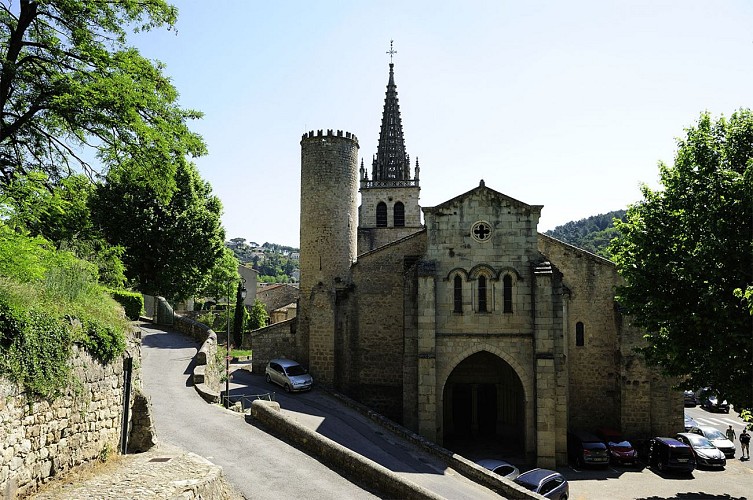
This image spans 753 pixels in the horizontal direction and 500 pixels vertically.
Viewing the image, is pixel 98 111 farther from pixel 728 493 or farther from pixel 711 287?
pixel 728 493

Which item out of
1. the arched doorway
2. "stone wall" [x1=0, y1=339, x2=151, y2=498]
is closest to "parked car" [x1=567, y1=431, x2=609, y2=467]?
the arched doorway

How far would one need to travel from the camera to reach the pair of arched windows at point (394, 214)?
155 ft

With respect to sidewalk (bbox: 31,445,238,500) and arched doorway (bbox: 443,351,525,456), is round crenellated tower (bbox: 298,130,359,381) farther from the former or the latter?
sidewalk (bbox: 31,445,238,500)

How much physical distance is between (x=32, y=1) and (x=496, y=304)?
56.7 feet

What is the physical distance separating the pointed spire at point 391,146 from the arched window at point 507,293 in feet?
89.9

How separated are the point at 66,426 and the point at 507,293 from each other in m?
16.7

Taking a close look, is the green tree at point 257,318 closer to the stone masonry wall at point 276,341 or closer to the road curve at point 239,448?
the stone masonry wall at point 276,341

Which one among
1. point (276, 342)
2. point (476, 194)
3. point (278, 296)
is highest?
point (476, 194)

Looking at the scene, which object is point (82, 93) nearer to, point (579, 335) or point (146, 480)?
point (146, 480)

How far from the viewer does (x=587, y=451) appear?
19.7 metres

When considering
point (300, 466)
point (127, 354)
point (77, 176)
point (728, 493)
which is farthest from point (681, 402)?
point (77, 176)

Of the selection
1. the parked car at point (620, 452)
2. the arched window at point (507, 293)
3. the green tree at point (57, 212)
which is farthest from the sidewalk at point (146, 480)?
the parked car at point (620, 452)

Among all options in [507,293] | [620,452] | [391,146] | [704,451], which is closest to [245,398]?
[507,293]

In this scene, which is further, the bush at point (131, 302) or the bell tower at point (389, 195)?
the bell tower at point (389, 195)
